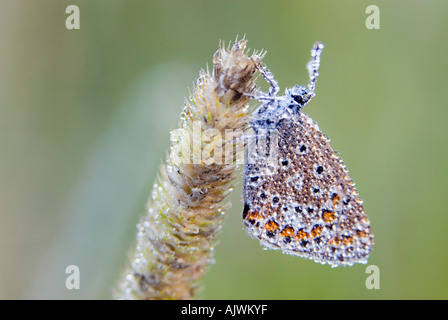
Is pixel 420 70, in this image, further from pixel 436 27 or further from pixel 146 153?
pixel 146 153

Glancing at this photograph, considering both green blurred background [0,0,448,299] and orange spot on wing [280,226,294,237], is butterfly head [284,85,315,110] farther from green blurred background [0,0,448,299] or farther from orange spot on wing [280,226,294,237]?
green blurred background [0,0,448,299]

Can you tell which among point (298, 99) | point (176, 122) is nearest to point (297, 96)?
point (298, 99)

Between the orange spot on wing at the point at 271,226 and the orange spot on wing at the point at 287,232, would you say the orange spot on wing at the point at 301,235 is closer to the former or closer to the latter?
the orange spot on wing at the point at 287,232

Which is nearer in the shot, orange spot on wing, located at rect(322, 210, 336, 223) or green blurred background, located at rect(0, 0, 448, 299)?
orange spot on wing, located at rect(322, 210, 336, 223)

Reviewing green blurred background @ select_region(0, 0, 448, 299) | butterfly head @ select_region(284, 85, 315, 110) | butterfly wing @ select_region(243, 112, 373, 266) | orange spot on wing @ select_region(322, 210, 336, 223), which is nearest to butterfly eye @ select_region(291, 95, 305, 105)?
butterfly head @ select_region(284, 85, 315, 110)

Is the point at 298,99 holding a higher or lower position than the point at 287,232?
higher

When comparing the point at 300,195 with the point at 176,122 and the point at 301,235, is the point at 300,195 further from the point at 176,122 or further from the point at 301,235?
the point at 176,122
